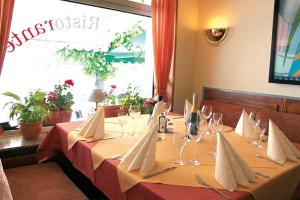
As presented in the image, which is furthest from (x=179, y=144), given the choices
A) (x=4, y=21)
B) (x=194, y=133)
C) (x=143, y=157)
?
(x=4, y=21)

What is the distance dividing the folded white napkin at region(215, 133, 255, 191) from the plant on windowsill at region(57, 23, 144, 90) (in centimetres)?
232

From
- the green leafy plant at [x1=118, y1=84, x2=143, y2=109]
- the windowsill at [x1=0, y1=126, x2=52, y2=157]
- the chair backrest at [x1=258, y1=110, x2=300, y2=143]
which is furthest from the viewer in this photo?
the green leafy plant at [x1=118, y1=84, x2=143, y2=109]

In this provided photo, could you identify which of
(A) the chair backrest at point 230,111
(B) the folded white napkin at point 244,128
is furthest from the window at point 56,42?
(B) the folded white napkin at point 244,128

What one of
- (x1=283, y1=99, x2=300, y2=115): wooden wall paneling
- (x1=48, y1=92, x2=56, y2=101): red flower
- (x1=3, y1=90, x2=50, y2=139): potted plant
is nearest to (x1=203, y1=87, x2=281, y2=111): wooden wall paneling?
(x1=283, y1=99, x2=300, y2=115): wooden wall paneling

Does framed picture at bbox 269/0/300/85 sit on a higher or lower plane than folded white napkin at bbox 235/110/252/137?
higher

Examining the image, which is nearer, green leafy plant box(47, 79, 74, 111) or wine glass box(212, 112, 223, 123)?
wine glass box(212, 112, 223, 123)

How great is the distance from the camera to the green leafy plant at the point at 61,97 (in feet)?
8.74

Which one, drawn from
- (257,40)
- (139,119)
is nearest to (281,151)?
(139,119)

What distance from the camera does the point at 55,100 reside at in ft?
8.84

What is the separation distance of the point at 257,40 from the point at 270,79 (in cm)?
52

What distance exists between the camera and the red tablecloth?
1034 millimetres

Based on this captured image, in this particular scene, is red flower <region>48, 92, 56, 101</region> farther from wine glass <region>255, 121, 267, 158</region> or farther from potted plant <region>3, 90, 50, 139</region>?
wine glass <region>255, 121, 267, 158</region>

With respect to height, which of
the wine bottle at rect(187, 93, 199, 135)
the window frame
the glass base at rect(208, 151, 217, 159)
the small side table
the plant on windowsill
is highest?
the window frame

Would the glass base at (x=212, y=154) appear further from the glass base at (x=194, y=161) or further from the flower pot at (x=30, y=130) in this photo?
the flower pot at (x=30, y=130)
